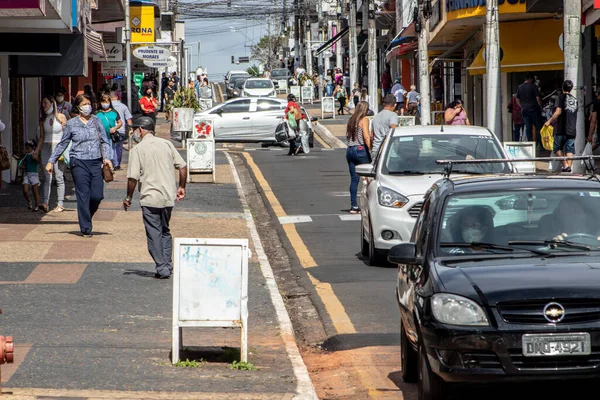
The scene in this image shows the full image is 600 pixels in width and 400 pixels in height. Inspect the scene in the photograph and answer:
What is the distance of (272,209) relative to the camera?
20.7 meters

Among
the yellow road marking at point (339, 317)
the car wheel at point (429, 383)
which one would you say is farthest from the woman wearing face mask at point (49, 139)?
the car wheel at point (429, 383)

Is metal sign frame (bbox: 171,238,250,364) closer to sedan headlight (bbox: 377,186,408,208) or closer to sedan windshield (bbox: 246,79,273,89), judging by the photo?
sedan headlight (bbox: 377,186,408,208)

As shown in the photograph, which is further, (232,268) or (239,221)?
(239,221)

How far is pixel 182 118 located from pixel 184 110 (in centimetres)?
30

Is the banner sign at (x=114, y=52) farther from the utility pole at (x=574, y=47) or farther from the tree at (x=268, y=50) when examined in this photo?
the tree at (x=268, y=50)

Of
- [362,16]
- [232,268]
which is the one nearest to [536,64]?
[232,268]

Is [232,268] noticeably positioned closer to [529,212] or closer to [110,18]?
[529,212]

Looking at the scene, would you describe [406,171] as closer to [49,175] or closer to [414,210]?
[414,210]

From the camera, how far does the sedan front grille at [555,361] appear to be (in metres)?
6.50

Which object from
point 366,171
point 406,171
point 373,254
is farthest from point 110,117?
point 373,254

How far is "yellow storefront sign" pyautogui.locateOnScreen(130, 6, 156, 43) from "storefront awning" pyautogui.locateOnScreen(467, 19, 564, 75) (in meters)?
11.9

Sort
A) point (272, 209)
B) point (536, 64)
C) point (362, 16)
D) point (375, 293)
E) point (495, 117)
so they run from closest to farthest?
point (375, 293), point (272, 209), point (495, 117), point (536, 64), point (362, 16)

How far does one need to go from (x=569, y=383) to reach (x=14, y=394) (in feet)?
11.1

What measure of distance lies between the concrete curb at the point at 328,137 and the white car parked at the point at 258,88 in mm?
15910
